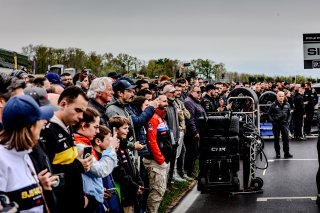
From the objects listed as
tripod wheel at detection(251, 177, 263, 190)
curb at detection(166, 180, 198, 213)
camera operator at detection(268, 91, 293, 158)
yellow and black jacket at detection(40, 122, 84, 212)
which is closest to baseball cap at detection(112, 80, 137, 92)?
curb at detection(166, 180, 198, 213)

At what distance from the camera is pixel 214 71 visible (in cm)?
6144

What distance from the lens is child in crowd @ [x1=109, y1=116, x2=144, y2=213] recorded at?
735 centimetres

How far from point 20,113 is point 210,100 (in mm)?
13385

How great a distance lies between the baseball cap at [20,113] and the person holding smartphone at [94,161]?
1.57 metres

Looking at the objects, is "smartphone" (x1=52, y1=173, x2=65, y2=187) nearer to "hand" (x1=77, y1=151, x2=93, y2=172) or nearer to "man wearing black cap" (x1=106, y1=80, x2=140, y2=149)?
A: "hand" (x1=77, y1=151, x2=93, y2=172)

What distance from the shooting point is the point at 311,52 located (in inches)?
1032

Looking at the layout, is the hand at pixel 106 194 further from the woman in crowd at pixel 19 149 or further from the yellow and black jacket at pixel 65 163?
the woman in crowd at pixel 19 149

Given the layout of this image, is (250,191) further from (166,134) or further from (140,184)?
(140,184)

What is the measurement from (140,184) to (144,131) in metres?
2.15

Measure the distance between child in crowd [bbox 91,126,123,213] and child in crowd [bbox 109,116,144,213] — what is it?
45 cm

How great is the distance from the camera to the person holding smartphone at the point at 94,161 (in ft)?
19.8

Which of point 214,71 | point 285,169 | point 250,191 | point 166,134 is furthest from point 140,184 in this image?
point 214,71

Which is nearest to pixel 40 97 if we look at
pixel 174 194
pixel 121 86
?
pixel 121 86

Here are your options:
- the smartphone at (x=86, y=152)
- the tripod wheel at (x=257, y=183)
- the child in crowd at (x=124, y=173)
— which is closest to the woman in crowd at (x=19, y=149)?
the smartphone at (x=86, y=152)
